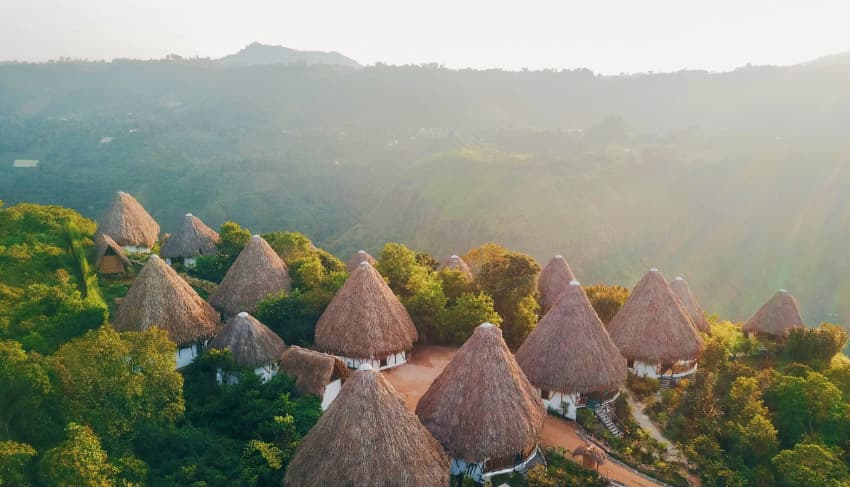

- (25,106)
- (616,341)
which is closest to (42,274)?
(616,341)

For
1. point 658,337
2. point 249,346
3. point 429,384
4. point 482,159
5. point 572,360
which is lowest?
point 429,384

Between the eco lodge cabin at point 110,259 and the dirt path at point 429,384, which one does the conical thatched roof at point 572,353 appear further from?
the eco lodge cabin at point 110,259

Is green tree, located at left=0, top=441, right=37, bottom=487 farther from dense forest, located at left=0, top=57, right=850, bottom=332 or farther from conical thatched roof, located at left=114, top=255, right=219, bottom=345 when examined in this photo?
dense forest, located at left=0, top=57, right=850, bottom=332

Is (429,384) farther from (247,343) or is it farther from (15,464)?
(15,464)

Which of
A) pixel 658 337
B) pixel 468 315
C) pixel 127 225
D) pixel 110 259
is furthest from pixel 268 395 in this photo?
pixel 127 225

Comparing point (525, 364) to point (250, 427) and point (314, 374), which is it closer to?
point (314, 374)

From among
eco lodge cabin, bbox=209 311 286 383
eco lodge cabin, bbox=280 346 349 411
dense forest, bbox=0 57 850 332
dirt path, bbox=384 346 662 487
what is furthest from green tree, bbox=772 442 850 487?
dense forest, bbox=0 57 850 332

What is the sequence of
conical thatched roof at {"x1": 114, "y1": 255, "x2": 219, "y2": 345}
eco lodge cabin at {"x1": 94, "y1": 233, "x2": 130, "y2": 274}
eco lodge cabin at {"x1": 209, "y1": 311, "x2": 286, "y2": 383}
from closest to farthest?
eco lodge cabin at {"x1": 209, "y1": 311, "x2": 286, "y2": 383}
conical thatched roof at {"x1": 114, "y1": 255, "x2": 219, "y2": 345}
eco lodge cabin at {"x1": 94, "y1": 233, "x2": 130, "y2": 274}
